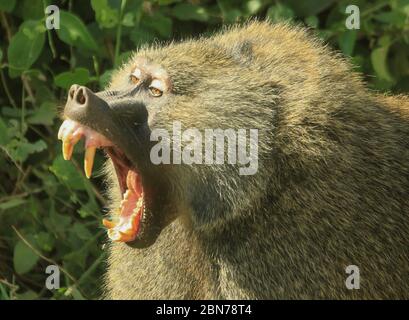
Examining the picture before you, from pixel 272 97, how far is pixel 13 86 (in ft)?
5.75

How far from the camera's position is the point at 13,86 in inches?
168

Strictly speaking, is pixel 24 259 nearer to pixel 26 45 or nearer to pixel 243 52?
pixel 26 45

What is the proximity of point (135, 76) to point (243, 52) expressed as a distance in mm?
308

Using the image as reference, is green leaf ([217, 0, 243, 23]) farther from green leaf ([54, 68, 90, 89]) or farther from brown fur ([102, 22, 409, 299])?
brown fur ([102, 22, 409, 299])

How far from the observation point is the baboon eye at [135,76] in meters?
2.88

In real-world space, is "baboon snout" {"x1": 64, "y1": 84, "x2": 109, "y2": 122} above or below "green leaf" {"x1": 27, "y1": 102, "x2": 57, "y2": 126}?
above

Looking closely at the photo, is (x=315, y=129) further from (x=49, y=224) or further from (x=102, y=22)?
(x=49, y=224)

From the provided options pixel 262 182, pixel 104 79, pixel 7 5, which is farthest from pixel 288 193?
pixel 7 5

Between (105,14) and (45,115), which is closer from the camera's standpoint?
(105,14)

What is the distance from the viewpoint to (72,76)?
3.70 meters

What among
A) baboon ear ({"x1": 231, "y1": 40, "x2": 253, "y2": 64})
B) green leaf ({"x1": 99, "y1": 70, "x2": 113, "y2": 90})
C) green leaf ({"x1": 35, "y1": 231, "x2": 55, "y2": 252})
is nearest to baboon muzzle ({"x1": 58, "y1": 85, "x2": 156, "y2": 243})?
baboon ear ({"x1": 231, "y1": 40, "x2": 253, "y2": 64})

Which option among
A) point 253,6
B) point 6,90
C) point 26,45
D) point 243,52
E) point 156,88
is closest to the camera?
point 156,88

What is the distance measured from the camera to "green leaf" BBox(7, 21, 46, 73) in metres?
3.74

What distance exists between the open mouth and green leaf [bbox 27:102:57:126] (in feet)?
3.93
